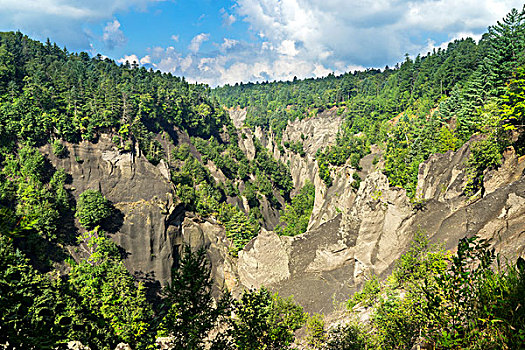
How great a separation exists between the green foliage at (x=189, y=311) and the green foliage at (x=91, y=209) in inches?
1588

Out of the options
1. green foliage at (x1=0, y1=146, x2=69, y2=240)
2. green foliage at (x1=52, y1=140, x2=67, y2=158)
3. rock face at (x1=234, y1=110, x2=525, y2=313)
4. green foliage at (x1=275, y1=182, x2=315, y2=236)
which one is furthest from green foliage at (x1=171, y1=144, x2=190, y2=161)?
rock face at (x1=234, y1=110, x2=525, y2=313)

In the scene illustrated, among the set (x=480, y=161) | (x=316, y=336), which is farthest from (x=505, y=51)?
(x=316, y=336)

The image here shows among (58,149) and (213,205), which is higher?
(58,149)

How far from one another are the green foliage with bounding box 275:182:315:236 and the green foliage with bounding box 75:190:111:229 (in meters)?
42.1

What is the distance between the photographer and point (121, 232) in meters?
48.0

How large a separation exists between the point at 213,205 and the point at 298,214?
29283 mm

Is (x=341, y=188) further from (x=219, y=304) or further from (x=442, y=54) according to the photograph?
(x=442, y=54)

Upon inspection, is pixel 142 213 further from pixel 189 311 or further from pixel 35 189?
pixel 189 311

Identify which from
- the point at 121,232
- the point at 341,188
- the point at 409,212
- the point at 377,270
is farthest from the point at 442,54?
the point at 121,232

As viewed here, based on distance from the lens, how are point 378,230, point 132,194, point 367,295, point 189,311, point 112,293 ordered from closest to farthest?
point 189,311 → point 367,295 → point 112,293 → point 378,230 → point 132,194

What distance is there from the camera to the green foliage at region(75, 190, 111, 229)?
4522cm

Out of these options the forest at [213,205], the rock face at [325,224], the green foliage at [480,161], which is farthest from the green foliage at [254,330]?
the green foliage at [480,161]

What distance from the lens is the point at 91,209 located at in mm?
45625

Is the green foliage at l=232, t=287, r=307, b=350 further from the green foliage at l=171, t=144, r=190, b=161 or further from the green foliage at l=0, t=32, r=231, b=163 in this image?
the green foliage at l=171, t=144, r=190, b=161
